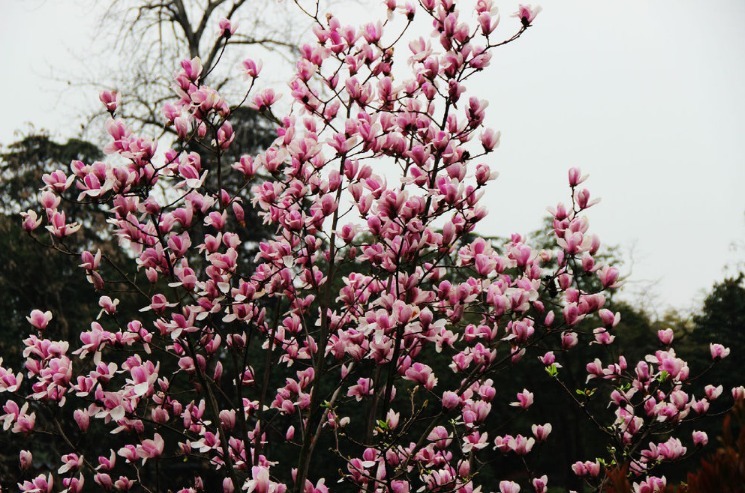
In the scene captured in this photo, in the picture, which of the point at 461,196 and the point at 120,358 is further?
the point at 120,358

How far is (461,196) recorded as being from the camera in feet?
7.97

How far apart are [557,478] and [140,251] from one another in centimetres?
1580

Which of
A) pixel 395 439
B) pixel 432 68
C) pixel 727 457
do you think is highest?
pixel 432 68

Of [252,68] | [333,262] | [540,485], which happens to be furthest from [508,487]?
[252,68]

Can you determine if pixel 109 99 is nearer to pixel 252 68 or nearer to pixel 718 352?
pixel 252 68

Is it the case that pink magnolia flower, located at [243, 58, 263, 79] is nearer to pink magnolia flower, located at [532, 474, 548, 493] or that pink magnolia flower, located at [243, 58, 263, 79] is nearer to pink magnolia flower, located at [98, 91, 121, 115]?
pink magnolia flower, located at [98, 91, 121, 115]

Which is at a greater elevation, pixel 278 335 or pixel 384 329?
pixel 278 335

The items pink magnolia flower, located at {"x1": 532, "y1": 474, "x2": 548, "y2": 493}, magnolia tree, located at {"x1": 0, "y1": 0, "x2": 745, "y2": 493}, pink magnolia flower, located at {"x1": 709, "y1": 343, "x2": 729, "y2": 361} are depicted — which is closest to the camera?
magnolia tree, located at {"x1": 0, "y1": 0, "x2": 745, "y2": 493}

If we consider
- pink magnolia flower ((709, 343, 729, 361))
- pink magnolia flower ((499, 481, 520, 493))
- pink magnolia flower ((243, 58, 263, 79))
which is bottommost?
pink magnolia flower ((499, 481, 520, 493))

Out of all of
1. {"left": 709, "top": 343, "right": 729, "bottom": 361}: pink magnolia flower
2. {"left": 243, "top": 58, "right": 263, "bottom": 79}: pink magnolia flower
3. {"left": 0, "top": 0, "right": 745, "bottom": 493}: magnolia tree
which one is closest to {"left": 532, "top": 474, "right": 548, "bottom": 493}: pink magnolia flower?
{"left": 0, "top": 0, "right": 745, "bottom": 493}: magnolia tree

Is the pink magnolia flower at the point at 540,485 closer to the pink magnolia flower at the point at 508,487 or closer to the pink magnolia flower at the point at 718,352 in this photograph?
the pink magnolia flower at the point at 508,487

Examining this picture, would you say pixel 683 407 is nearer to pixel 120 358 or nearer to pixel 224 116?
pixel 224 116

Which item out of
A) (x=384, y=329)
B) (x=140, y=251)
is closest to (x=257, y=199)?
(x=140, y=251)

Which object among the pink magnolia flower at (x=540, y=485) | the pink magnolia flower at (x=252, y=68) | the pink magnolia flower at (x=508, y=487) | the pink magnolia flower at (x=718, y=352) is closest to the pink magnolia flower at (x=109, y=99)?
the pink magnolia flower at (x=252, y=68)
